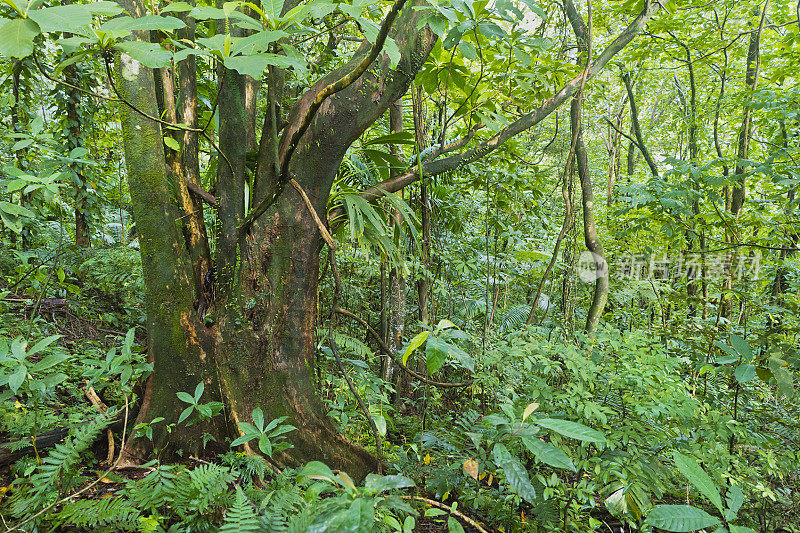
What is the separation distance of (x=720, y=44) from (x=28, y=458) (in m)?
7.45

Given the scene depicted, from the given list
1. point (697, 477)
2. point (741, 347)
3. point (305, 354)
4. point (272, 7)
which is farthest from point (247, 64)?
point (741, 347)

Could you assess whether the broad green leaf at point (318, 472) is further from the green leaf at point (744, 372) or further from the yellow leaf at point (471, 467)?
the green leaf at point (744, 372)

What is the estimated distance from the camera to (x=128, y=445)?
1817mm

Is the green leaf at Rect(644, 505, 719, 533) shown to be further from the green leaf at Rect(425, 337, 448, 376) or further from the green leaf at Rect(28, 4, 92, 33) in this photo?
the green leaf at Rect(28, 4, 92, 33)

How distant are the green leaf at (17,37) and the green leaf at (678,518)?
5.30 ft

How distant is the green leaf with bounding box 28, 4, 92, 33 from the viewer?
0.77 m

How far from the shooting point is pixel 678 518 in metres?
0.95

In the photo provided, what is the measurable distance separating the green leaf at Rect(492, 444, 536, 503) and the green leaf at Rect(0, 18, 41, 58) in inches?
56.8

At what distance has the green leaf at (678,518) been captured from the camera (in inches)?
36.1

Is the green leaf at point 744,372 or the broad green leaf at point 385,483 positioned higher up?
the green leaf at point 744,372

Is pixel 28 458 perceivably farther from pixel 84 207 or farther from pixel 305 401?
pixel 84 207

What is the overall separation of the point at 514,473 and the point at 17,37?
158 centimetres

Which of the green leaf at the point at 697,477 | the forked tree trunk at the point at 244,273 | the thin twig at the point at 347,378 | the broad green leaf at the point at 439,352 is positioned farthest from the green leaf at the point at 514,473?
the forked tree trunk at the point at 244,273

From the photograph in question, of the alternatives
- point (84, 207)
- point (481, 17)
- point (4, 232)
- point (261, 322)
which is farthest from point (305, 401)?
point (4, 232)
